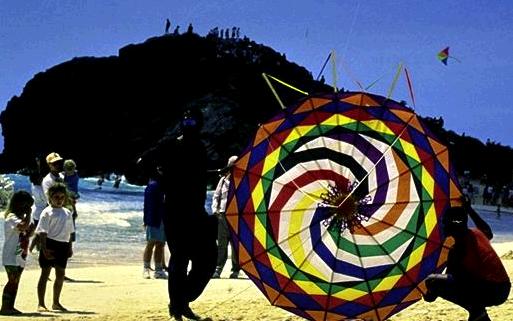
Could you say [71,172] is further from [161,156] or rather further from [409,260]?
[409,260]

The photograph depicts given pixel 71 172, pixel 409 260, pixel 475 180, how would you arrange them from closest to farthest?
pixel 409 260, pixel 71 172, pixel 475 180

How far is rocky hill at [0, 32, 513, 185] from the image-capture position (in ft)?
375

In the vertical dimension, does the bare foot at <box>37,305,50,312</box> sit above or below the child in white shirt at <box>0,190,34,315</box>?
below

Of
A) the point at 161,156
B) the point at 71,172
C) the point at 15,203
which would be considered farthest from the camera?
the point at 71,172

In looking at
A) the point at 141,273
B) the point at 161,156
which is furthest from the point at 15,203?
the point at 141,273

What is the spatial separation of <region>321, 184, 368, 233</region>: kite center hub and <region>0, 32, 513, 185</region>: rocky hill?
324ft

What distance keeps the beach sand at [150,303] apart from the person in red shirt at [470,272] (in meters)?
1.23

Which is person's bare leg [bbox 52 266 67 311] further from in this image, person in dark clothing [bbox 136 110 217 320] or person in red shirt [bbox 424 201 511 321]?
person in red shirt [bbox 424 201 511 321]

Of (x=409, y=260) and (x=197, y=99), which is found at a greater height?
(x=197, y=99)

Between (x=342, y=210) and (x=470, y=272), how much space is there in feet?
3.75

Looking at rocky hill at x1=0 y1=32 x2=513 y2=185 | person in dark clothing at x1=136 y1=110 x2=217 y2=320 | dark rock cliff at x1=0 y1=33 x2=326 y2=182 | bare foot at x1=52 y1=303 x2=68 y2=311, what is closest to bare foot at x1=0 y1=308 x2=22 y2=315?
bare foot at x1=52 y1=303 x2=68 y2=311

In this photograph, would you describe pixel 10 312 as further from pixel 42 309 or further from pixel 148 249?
pixel 148 249

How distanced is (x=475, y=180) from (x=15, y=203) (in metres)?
76.7

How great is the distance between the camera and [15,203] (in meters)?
7.71
